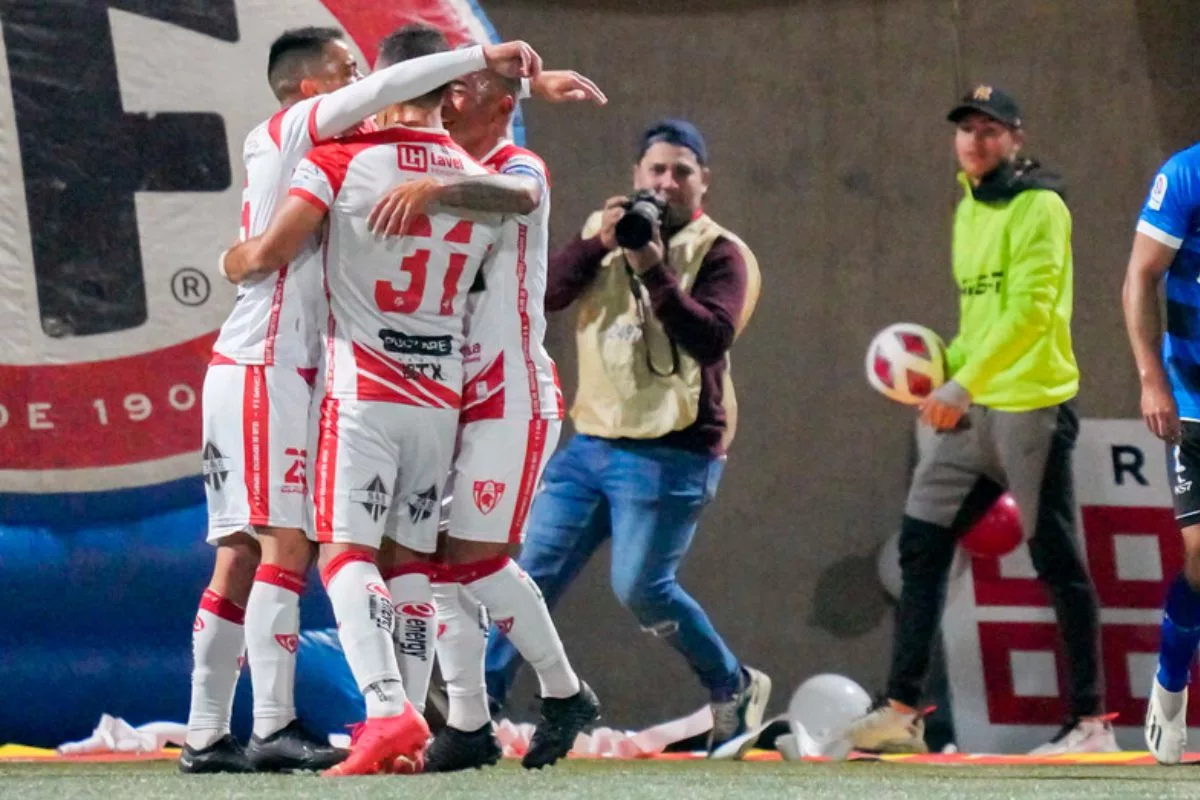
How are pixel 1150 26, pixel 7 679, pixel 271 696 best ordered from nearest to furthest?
pixel 271 696
pixel 7 679
pixel 1150 26

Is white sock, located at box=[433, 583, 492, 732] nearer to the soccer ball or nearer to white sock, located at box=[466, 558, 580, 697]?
white sock, located at box=[466, 558, 580, 697]

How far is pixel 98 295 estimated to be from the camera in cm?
585

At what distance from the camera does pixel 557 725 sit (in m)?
4.41

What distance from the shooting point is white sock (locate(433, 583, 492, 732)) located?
4.45m

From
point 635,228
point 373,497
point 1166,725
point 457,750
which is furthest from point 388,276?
point 1166,725

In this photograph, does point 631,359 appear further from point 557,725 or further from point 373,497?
point 373,497

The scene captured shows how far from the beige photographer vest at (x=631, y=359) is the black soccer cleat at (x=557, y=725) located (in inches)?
57.9

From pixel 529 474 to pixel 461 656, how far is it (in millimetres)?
475

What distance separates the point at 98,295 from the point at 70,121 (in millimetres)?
547

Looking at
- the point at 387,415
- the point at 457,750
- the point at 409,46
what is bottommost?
→ the point at 457,750

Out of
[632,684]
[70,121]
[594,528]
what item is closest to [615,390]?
[594,528]

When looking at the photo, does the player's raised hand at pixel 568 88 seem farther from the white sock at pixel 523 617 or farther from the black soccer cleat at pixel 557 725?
the black soccer cleat at pixel 557 725

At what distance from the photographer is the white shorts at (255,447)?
4.34 meters

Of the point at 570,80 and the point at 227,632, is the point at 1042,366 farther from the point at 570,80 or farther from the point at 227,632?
the point at 227,632
